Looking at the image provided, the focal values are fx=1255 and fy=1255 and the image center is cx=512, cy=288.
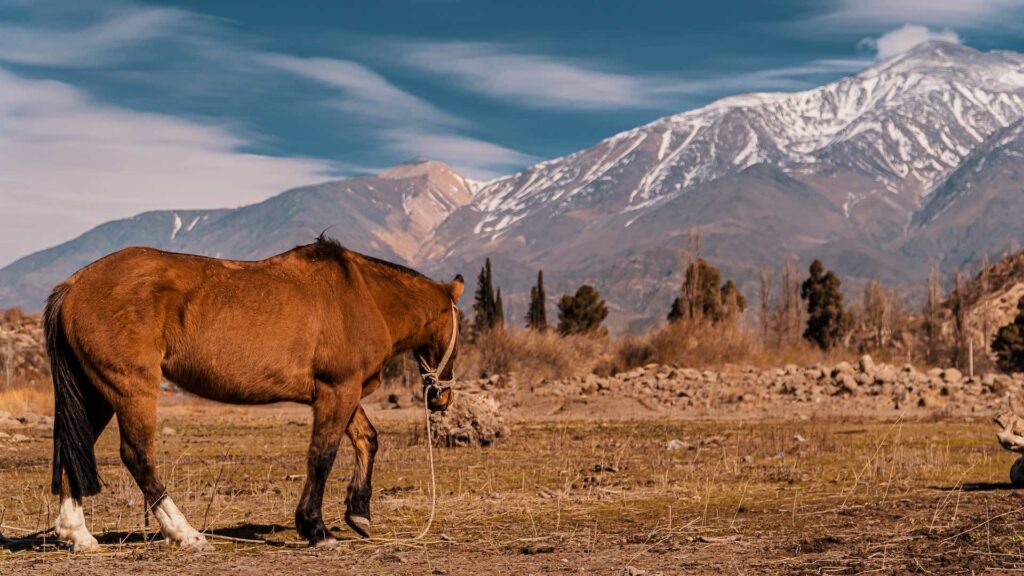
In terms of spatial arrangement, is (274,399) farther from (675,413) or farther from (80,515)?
(675,413)

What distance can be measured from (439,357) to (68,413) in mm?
3623

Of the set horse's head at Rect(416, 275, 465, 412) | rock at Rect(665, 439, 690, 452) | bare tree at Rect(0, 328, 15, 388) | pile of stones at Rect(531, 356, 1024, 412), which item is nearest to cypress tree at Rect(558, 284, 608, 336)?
bare tree at Rect(0, 328, 15, 388)

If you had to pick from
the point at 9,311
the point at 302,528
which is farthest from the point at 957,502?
the point at 9,311

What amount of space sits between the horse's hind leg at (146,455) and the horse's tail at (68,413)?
43 centimetres

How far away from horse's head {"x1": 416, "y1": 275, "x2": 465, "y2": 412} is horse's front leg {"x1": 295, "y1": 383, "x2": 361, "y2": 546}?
59.1 inches

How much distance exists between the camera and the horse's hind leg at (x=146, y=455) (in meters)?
10.3

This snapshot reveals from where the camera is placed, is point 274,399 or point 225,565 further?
point 274,399

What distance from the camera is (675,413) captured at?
37.4 m

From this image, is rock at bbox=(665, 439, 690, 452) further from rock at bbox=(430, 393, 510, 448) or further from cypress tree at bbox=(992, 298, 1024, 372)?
cypress tree at bbox=(992, 298, 1024, 372)

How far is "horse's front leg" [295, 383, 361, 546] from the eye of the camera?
10.9 m

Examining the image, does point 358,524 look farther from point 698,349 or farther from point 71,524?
point 698,349

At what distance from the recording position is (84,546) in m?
10.5

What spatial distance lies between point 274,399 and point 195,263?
4.48 ft

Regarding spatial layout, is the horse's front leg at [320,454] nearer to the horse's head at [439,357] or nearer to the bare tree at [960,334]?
the horse's head at [439,357]
